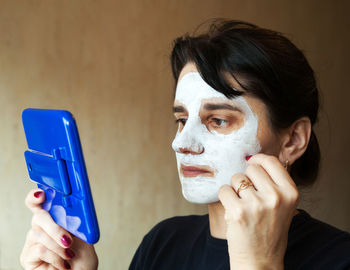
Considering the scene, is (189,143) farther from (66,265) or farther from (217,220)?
(66,265)

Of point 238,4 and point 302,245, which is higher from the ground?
point 238,4

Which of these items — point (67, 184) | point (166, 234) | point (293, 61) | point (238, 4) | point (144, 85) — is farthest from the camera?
point (238, 4)

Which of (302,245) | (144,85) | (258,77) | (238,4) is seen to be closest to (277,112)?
(258,77)

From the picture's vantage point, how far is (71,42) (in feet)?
5.05

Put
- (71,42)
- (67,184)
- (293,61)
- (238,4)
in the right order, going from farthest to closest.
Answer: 1. (238,4)
2. (71,42)
3. (293,61)
4. (67,184)

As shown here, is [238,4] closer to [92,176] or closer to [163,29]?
[163,29]

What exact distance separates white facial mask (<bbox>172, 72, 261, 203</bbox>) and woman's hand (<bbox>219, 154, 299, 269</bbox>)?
0.19 m

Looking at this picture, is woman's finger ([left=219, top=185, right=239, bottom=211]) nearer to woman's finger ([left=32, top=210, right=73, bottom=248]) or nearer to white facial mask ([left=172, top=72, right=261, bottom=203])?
white facial mask ([left=172, top=72, right=261, bottom=203])

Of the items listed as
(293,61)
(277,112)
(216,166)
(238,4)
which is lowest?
(216,166)

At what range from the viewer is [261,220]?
0.53m

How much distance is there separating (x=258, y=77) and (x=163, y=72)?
107 cm

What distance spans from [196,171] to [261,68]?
264mm

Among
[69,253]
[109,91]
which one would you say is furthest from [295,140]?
[109,91]

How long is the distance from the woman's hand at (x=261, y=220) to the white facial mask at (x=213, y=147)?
187 millimetres
